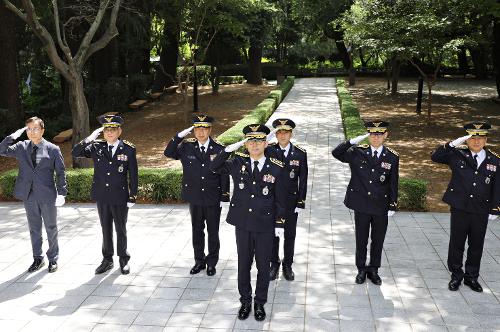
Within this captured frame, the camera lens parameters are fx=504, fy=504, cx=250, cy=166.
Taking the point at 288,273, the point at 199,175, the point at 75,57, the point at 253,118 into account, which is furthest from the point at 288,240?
the point at 253,118

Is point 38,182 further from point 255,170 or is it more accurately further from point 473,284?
point 473,284

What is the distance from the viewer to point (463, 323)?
18.9 ft

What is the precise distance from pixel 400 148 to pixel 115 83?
15.0m

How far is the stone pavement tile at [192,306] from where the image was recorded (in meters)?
6.09

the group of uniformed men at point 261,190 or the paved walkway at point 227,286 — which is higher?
the group of uniformed men at point 261,190

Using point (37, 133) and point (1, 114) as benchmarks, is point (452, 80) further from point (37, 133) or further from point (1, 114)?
point (37, 133)

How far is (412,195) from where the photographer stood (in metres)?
9.95

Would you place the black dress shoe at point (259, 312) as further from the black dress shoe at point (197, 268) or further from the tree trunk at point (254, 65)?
the tree trunk at point (254, 65)

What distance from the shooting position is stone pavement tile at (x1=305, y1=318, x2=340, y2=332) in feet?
18.5

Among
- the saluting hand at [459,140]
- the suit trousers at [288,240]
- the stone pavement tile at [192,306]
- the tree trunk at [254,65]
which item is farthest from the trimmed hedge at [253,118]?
the saluting hand at [459,140]

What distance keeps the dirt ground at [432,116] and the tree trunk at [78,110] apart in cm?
844

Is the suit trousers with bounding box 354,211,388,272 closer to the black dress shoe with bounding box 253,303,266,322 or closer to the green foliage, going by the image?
the black dress shoe with bounding box 253,303,266,322

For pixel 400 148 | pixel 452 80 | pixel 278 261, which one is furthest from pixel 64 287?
pixel 452 80

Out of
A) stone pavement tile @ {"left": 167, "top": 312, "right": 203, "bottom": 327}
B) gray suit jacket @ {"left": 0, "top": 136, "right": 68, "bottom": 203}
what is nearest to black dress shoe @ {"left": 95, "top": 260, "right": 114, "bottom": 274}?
gray suit jacket @ {"left": 0, "top": 136, "right": 68, "bottom": 203}
